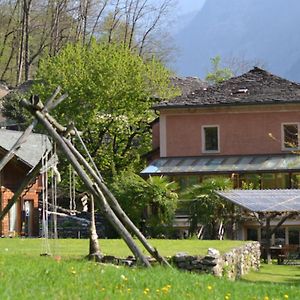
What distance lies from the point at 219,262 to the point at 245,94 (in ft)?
82.3

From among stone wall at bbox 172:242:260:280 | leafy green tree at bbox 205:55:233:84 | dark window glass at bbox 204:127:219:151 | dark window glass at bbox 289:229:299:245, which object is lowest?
stone wall at bbox 172:242:260:280

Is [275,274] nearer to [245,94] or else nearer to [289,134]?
[289,134]

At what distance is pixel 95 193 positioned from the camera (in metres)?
19.7

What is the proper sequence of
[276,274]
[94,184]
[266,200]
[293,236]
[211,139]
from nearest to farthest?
[94,184] < [276,274] < [266,200] < [293,236] < [211,139]

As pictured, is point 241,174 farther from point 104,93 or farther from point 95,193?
point 95,193

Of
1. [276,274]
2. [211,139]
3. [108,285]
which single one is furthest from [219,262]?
[211,139]

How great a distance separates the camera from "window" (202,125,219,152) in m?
46.5

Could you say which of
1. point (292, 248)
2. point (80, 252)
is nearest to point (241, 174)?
point (292, 248)

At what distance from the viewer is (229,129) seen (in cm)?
4622

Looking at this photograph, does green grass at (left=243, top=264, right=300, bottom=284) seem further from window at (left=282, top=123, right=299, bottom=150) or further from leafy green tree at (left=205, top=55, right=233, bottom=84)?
leafy green tree at (left=205, top=55, right=233, bottom=84)

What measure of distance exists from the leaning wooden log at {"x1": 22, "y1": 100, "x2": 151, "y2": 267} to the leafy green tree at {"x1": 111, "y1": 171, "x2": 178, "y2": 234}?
1826cm

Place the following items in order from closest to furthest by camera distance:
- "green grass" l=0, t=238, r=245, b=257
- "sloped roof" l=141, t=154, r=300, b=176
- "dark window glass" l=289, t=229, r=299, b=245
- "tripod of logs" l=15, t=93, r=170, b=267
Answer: "tripod of logs" l=15, t=93, r=170, b=267 < "green grass" l=0, t=238, r=245, b=257 < "dark window glass" l=289, t=229, r=299, b=245 < "sloped roof" l=141, t=154, r=300, b=176

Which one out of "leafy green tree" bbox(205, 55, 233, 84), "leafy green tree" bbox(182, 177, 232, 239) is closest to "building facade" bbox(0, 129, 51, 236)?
"leafy green tree" bbox(182, 177, 232, 239)

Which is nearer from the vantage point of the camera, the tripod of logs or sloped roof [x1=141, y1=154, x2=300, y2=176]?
the tripod of logs
